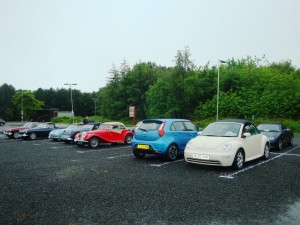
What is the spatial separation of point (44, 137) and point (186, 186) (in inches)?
725

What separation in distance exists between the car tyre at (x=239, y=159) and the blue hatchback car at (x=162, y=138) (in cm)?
251

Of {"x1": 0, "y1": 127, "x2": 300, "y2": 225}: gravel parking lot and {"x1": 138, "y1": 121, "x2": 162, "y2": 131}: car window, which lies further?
{"x1": 138, "y1": 121, "x2": 162, "y2": 131}: car window

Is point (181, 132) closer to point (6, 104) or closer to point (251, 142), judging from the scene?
point (251, 142)

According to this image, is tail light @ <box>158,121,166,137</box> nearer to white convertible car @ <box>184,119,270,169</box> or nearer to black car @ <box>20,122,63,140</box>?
white convertible car @ <box>184,119,270,169</box>

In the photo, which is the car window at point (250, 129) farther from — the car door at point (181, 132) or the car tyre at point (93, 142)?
the car tyre at point (93, 142)

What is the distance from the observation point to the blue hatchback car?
10.4m

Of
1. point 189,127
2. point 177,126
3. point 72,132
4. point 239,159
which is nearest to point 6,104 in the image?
point 72,132

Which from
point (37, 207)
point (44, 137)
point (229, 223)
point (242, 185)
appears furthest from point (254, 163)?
point (44, 137)

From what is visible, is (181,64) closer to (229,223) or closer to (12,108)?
(229,223)

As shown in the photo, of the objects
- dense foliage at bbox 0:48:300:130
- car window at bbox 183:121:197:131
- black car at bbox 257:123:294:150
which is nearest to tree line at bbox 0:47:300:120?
dense foliage at bbox 0:48:300:130

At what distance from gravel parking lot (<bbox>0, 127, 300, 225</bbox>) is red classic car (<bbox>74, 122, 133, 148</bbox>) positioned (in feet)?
17.1

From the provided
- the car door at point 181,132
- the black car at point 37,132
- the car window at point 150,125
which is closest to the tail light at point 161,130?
the car window at point 150,125

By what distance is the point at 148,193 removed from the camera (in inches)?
255

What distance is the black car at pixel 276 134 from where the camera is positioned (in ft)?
45.1
